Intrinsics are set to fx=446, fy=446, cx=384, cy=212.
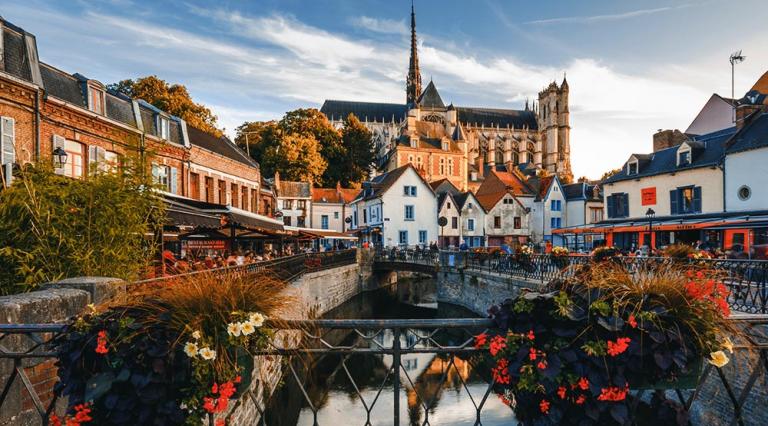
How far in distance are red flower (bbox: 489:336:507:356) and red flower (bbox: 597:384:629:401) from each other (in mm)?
598

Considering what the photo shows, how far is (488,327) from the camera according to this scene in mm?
3100

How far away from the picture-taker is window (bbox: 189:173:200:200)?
957 inches

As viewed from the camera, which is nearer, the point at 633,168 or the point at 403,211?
the point at 633,168

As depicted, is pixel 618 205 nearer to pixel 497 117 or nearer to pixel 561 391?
pixel 561 391

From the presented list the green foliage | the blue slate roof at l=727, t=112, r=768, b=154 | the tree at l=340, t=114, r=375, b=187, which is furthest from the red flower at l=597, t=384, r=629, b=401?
the tree at l=340, t=114, r=375, b=187

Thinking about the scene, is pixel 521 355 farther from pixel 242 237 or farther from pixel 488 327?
pixel 242 237

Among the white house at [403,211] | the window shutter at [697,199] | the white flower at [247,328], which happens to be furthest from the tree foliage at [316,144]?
the white flower at [247,328]

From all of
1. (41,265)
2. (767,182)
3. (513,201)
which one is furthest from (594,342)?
(513,201)

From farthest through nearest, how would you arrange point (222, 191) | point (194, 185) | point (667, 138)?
point (667, 138) < point (222, 191) < point (194, 185)

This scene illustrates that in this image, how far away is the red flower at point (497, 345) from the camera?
283cm

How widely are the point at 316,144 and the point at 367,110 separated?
6747 cm

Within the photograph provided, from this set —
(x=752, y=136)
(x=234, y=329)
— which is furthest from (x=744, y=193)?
(x=234, y=329)

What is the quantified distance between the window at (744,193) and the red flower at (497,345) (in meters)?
30.1

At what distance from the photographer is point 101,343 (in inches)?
106
